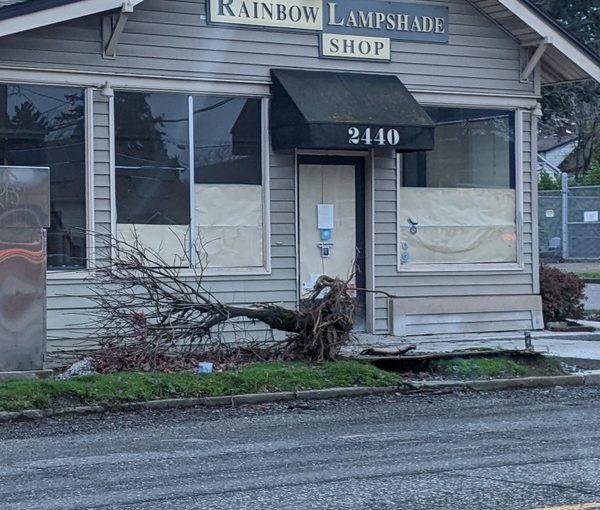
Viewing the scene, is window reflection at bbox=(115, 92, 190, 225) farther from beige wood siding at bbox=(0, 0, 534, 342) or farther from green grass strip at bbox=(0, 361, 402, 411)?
green grass strip at bbox=(0, 361, 402, 411)

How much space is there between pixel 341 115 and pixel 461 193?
2.66m

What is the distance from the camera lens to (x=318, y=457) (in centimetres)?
807

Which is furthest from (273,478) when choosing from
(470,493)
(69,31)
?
(69,31)

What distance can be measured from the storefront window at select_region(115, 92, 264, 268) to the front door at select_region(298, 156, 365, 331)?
725 mm

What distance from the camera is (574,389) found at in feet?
39.5

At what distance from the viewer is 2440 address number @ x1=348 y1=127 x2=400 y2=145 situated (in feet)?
44.6

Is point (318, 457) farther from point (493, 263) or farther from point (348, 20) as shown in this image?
point (493, 263)

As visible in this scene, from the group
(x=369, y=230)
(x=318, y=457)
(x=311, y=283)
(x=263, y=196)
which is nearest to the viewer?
(x=318, y=457)

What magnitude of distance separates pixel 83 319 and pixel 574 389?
18.6ft

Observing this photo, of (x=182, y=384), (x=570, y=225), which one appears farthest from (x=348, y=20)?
(x=570, y=225)

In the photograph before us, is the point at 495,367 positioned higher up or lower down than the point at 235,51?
lower down

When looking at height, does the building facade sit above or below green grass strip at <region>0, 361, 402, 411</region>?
above

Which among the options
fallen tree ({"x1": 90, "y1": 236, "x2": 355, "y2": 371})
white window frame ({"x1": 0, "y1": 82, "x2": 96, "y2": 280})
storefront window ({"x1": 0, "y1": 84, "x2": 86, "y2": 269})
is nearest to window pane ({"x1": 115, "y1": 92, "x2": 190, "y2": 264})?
white window frame ({"x1": 0, "y1": 82, "x2": 96, "y2": 280})

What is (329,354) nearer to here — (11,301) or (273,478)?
(11,301)
